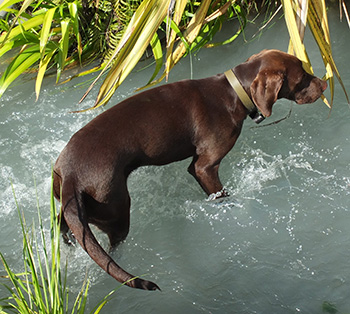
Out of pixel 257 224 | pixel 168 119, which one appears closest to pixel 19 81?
pixel 168 119

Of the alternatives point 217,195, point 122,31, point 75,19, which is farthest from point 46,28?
point 217,195

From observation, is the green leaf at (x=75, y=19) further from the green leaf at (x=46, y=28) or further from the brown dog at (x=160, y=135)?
the brown dog at (x=160, y=135)

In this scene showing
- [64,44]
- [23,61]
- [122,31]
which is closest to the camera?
[64,44]

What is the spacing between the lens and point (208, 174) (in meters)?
4.41

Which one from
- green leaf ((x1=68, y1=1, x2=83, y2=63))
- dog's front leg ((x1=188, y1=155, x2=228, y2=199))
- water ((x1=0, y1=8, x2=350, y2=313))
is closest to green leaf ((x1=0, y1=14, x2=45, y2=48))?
green leaf ((x1=68, y1=1, x2=83, y2=63))

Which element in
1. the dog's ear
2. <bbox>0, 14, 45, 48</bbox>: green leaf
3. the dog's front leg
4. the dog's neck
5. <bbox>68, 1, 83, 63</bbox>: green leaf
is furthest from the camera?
<bbox>68, 1, 83, 63</bbox>: green leaf

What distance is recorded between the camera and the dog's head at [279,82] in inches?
159

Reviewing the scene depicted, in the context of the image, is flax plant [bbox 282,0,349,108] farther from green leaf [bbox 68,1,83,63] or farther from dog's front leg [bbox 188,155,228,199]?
green leaf [bbox 68,1,83,63]

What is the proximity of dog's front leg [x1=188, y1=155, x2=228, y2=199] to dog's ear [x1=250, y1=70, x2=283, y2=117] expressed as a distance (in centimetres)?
58

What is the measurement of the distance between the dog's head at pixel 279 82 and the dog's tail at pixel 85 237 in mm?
1354

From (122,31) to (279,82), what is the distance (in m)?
2.47

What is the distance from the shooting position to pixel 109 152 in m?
3.84

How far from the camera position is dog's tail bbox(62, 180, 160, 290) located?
324cm

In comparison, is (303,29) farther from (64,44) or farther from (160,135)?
(64,44)
